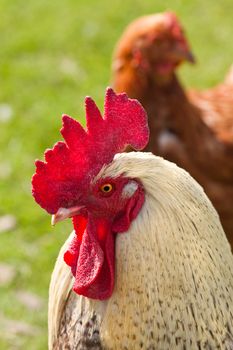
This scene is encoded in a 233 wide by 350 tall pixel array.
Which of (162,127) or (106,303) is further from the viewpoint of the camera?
(162,127)

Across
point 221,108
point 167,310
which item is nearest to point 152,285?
point 167,310

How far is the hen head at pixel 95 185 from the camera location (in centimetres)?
274

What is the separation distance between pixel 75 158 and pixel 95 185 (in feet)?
0.37

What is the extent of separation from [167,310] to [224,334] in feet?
0.82

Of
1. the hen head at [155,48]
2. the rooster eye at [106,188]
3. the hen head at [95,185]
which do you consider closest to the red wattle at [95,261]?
the hen head at [95,185]

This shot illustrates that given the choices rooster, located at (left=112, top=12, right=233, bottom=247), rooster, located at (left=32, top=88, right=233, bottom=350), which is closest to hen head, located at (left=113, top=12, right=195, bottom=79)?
rooster, located at (left=112, top=12, right=233, bottom=247)

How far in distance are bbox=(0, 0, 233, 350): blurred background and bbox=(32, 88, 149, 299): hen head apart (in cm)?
206

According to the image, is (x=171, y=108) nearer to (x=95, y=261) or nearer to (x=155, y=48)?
(x=155, y=48)

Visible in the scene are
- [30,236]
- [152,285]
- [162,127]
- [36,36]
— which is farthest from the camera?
[36,36]

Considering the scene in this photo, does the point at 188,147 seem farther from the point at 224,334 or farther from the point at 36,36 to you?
the point at 36,36

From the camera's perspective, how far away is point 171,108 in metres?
4.79

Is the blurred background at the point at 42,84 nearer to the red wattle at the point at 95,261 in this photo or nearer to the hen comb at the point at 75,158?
the red wattle at the point at 95,261

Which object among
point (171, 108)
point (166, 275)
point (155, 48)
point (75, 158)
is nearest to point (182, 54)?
point (155, 48)

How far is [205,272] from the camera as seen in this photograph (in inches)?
110
